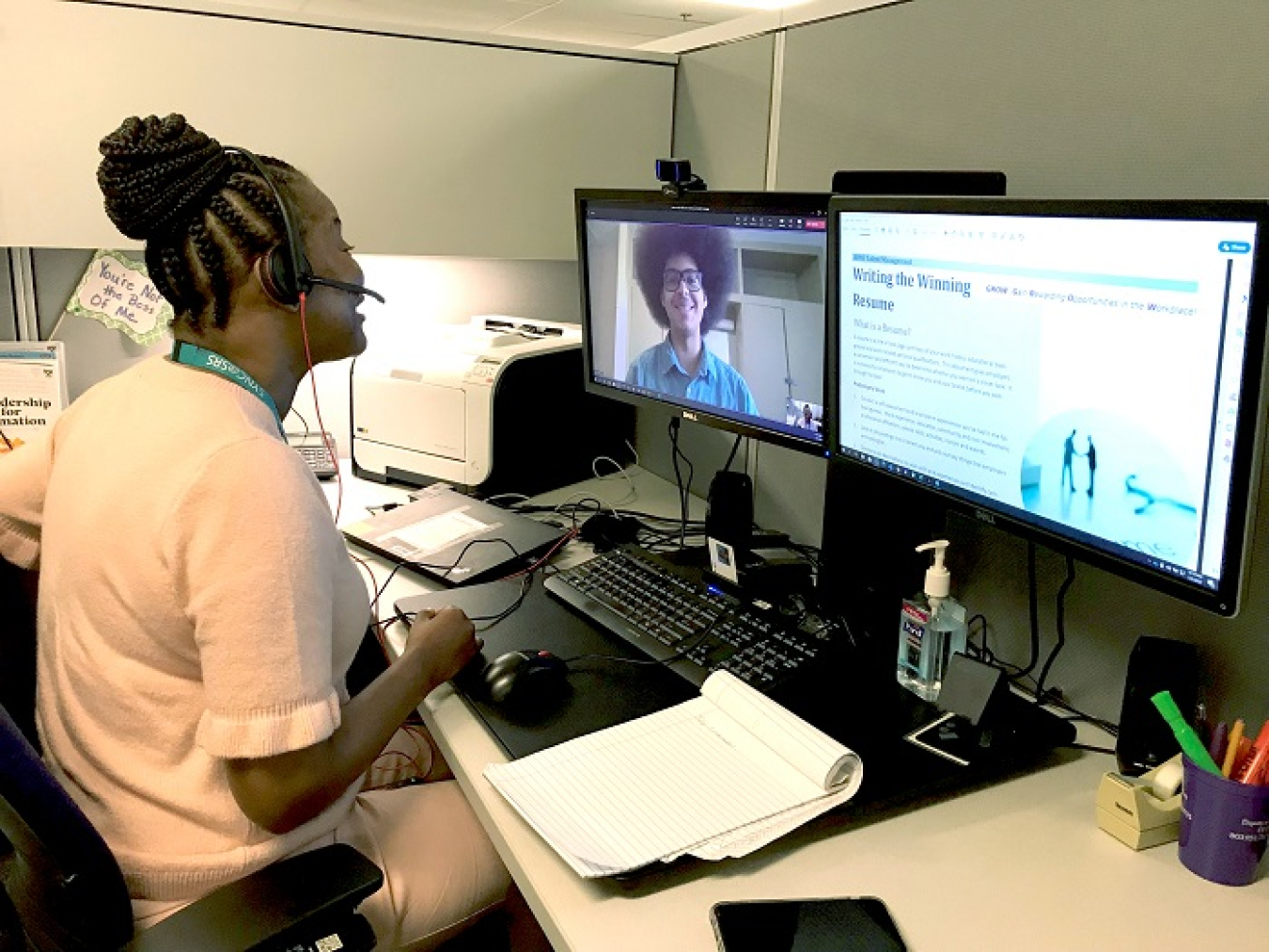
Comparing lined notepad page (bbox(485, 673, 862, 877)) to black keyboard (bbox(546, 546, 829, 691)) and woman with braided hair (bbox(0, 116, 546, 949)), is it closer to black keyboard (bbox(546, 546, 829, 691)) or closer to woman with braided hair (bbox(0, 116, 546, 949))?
black keyboard (bbox(546, 546, 829, 691))

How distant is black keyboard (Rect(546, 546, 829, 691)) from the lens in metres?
1.13

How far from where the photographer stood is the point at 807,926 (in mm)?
777

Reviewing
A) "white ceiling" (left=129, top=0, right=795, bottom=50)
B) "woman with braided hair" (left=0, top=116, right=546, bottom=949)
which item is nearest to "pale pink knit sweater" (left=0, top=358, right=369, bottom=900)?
"woman with braided hair" (left=0, top=116, right=546, bottom=949)

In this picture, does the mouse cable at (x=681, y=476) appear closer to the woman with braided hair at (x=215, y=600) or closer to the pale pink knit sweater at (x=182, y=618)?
the woman with braided hair at (x=215, y=600)

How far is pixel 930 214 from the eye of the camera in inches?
41.2

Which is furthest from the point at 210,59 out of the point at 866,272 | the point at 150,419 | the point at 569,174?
the point at 866,272

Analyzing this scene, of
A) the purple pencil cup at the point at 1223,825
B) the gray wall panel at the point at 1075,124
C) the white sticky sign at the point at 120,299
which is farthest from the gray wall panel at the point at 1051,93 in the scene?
the white sticky sign at the point at 120,299

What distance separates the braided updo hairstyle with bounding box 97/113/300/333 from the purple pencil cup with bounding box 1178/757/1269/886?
0.96 meters

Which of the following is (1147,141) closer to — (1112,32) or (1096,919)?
(1112,32)

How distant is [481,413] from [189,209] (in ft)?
2.49

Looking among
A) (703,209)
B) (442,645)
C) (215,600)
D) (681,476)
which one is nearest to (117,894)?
(215,600)

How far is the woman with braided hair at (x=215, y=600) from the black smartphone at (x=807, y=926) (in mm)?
377

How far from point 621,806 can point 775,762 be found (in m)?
0.15

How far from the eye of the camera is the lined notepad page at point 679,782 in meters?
0.85
